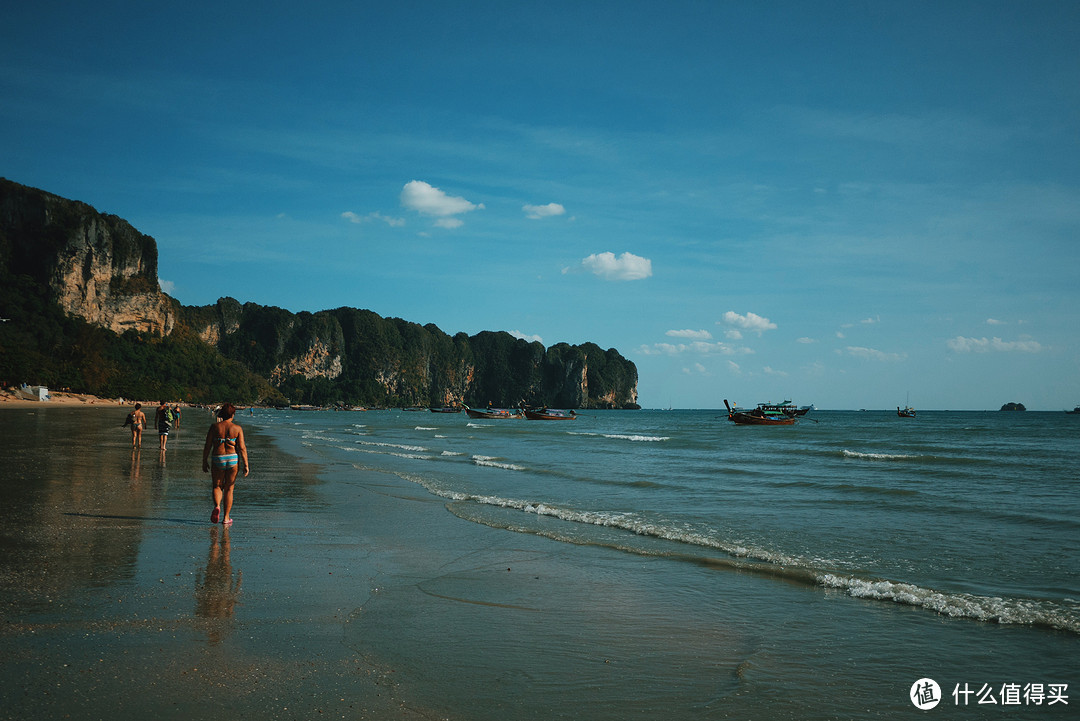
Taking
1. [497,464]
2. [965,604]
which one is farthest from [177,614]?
[497,464]

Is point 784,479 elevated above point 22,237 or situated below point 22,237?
below

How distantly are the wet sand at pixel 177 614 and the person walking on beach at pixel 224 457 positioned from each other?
1.31ft

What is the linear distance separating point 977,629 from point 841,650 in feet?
5.78

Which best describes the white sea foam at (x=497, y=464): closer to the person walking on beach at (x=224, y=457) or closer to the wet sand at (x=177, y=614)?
the wet sand at (x=177, y=614)

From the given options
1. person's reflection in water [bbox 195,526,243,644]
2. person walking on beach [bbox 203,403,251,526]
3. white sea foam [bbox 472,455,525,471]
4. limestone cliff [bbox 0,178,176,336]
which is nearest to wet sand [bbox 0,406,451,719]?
person's reflection in water [bbox 195,526,243,644]

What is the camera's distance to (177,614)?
5.16 meters

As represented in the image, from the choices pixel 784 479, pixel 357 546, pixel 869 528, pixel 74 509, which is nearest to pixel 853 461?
pixel 784 479

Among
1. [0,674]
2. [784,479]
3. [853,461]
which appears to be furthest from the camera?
[853,461]

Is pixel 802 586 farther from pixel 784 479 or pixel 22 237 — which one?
pixel 22 237

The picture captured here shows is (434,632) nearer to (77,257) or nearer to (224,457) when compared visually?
(224,457)

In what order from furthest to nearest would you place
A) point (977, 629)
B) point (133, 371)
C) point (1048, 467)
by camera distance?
1. point (133, 371)
2. point (1048, 467)
3. point (977, 629)

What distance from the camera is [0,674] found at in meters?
3.81

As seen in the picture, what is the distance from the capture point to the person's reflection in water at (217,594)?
194 inches

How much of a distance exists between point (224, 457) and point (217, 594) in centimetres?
378
